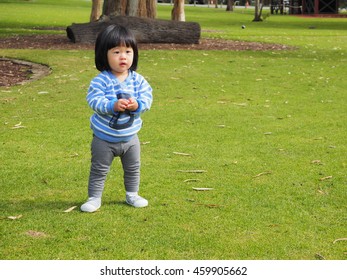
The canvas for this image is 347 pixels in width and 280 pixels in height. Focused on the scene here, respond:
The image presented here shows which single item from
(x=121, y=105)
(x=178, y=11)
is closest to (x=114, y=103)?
(x=121, y=105)

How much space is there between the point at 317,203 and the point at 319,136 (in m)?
2.58

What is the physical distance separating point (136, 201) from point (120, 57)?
103cm

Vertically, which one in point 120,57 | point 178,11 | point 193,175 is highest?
point 120,57

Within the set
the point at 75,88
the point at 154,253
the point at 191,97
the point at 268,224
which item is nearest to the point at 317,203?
the point at 268,224

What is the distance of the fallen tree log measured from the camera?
18453mm

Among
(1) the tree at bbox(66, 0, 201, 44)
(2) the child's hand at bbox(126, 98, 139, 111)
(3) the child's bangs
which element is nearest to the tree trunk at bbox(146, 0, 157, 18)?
(1) the tree at bbox(66, 0, 201, 44)

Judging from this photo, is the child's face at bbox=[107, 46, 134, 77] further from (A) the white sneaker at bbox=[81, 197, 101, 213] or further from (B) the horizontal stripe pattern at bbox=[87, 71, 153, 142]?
(A) the white sneaker at bbox=[81, 197, 101, 213]

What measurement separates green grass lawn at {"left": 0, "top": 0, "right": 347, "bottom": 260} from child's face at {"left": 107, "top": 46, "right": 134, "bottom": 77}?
101 centimetres

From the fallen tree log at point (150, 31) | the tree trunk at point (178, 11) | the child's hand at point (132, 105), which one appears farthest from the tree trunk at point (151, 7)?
the child's hand at point (132, 105)

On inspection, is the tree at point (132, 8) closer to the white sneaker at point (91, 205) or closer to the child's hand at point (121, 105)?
the white sneaker at point (91, 205)

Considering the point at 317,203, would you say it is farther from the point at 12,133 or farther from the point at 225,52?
the point at 225,52

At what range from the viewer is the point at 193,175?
6.17 m

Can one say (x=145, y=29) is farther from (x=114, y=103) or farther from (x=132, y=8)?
(x=114, y=103)

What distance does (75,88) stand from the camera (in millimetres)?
11141
